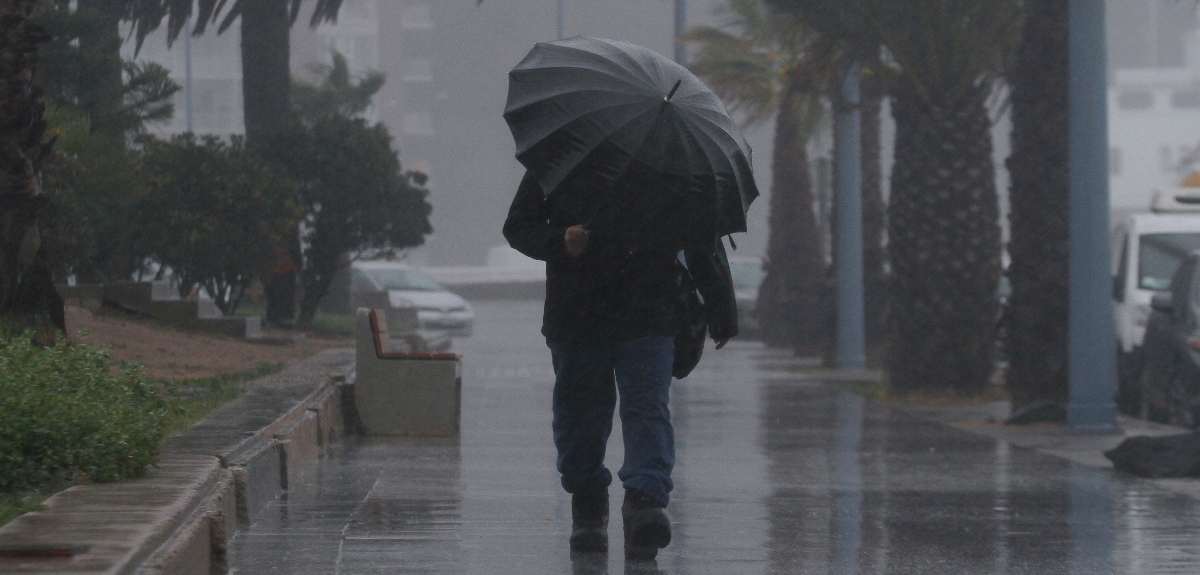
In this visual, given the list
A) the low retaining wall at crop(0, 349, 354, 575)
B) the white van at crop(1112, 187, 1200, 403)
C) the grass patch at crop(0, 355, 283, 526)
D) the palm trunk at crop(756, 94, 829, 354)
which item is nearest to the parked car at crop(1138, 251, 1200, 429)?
the white van at crop(1112, 187, 1200, 403)

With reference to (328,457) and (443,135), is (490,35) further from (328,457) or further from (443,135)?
(328,457)

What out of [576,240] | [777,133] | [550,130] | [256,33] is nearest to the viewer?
[576,240]

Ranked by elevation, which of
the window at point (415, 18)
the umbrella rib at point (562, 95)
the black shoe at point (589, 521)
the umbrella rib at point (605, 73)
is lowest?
the black shoe at point (589, 521)

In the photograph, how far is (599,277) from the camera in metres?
6.22

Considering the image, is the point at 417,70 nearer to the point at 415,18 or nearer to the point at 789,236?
the point at 415,18

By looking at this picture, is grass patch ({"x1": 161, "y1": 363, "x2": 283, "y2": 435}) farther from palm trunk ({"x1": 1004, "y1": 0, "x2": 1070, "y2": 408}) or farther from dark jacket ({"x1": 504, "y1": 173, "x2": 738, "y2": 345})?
palm trunk ({"x1": 1004, "y1": 0, "x2": 1070, "y2": 408})

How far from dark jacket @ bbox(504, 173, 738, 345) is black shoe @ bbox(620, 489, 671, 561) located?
590 millimetres

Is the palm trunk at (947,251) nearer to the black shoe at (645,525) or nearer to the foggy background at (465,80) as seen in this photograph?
the black shoe at (645,525)

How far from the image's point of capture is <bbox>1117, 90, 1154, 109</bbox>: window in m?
134

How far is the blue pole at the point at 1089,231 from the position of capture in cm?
1199

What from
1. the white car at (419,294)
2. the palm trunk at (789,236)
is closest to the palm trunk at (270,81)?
the palm trunk at (789,236)

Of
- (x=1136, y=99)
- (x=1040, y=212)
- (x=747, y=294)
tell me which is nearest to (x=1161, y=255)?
(x=1040, y=212)

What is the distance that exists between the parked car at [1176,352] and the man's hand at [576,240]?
7.74 metres

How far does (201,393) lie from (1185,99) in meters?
135
